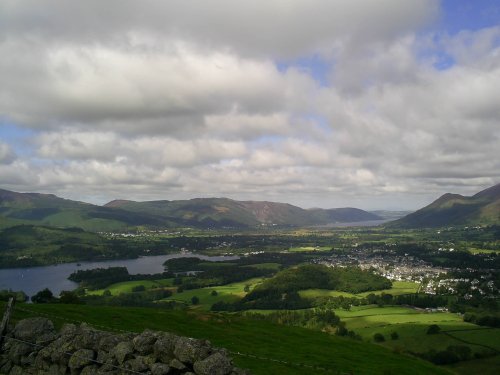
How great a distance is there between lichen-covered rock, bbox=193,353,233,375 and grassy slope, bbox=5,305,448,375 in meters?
26.7

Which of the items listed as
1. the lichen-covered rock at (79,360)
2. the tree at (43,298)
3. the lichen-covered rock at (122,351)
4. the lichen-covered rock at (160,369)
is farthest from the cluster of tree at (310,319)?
the lichen-covered rock at (160,369)

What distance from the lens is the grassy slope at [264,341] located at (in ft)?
206

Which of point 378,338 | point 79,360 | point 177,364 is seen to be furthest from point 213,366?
point 378,338

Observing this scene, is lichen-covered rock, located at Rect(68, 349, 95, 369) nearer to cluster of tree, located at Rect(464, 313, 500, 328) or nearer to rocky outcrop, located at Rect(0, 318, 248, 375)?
rocky outcrop, located at Rect(0, 318, 248, 375)

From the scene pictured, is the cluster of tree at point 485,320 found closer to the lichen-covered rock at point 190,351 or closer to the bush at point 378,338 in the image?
the bush at point 378,338

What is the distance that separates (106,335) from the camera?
2738 cm

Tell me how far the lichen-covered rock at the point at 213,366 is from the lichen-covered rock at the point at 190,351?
19.1 inches

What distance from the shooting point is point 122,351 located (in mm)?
25234

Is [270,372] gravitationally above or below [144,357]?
below

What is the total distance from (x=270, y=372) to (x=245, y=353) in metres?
11.3

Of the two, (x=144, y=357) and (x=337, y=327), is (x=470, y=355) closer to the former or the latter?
(x=337, y=327)

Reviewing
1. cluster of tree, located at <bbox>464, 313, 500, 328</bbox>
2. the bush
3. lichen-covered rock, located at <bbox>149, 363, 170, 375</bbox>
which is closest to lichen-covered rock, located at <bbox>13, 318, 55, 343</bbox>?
lichen-covered rock, located at <bbox>149, 363, 170, 375</bbox>

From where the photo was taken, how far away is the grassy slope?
62.8 metres

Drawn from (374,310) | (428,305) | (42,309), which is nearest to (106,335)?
(42,309)
